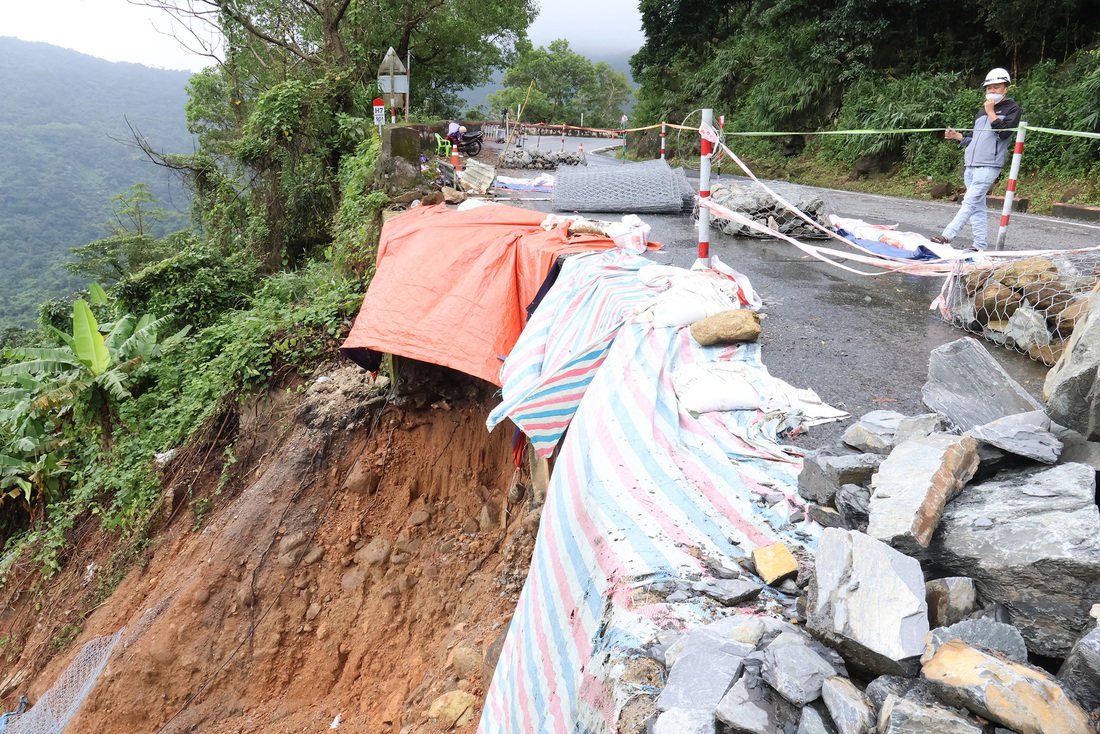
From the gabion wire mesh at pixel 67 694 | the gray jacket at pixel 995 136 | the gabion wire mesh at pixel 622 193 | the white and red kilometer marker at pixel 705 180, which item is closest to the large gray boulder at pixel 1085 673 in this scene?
the white and red kilometer marker at pixel 705 180

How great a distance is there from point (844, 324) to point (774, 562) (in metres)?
2.57

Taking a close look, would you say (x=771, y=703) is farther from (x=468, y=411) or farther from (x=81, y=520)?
(x=81, y=520)

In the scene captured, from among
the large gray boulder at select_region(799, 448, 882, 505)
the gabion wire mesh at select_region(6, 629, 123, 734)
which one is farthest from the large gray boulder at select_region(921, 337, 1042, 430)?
the gabion wire mesh at select_region(6, 629, 123, 734)

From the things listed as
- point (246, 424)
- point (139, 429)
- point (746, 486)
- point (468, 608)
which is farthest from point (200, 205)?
point (746, 486)

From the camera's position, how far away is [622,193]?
768 cm

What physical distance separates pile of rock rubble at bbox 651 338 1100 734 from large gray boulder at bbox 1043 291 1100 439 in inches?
2.7

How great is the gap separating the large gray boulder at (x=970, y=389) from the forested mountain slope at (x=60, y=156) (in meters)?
15.6

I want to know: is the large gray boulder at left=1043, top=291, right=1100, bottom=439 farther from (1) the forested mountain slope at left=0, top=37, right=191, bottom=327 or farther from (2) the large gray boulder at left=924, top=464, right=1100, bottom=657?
(1) the forested mountain slope at left=0, top=37, right=191, bottom=327

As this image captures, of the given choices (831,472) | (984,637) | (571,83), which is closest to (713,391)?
(831,472)

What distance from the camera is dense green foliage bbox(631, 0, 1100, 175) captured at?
36.7 feet

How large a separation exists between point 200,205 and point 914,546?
50.9 ft

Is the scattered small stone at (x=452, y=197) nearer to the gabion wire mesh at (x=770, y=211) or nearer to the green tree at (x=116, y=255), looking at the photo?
the gabion wire mesh at (x=770, y=211)

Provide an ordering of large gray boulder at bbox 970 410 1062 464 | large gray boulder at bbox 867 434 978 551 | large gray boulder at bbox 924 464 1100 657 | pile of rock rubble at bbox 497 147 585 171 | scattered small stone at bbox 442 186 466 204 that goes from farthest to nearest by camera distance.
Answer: pile of rock rubble at bbox 497 147 585 171, scattered small stone at bbox 442 186 466 204, large gray boulder at bbox 970 410 1062 464, large gray boulder at bbox 867 434 978 551, large gray boulder at bbox 924 464 1100 657

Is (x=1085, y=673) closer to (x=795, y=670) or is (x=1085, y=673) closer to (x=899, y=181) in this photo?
(x=795, y=670)
